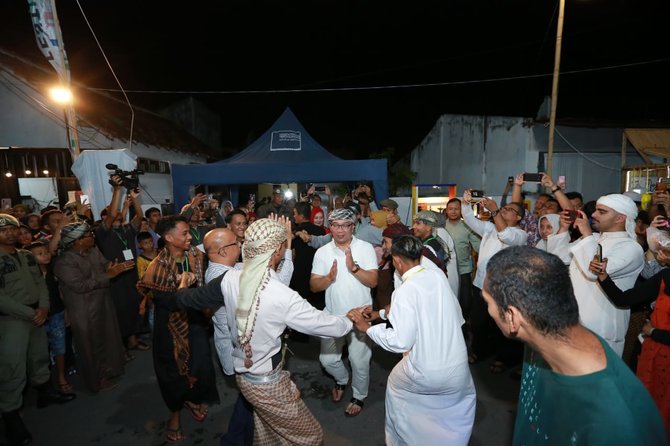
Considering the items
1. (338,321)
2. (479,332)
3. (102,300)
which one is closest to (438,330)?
(338,321)

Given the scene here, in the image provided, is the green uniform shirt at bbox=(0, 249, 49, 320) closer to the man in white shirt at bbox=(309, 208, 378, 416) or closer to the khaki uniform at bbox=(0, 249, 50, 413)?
the khaki uniform at bbox=(0, 249, 50, 413)

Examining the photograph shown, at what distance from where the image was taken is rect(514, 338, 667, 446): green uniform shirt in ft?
3.29

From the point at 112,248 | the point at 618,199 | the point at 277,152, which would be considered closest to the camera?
the point at 618,199

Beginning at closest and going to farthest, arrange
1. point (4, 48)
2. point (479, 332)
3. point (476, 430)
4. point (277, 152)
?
point (476, 430), point (479, 332), point (277, 152), point (4, 48)

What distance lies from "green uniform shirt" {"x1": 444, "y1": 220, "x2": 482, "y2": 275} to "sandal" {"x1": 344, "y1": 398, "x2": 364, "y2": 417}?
99.3 inches

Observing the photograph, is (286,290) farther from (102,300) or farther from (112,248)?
(112,248)

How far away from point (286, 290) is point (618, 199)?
2.84m

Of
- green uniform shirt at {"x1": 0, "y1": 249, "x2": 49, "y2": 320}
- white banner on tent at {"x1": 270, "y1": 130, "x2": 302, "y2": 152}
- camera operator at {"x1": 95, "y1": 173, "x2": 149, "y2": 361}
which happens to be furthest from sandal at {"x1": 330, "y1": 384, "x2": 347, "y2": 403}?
white banner on tent at {"x1": 270, "y1": 130, "x2": 302, "y2": 152}

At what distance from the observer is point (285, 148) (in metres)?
8.74

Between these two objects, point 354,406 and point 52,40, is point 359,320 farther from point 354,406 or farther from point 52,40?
point 52,40

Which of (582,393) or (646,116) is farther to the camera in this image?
(646,116)

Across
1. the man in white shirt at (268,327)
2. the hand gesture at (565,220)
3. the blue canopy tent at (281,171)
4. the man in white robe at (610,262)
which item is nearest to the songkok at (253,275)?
the man in white shirt at (268,327)

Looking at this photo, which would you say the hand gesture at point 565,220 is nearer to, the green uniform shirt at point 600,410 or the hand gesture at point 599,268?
the hand gesture at point 599,268

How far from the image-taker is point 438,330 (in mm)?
2252
